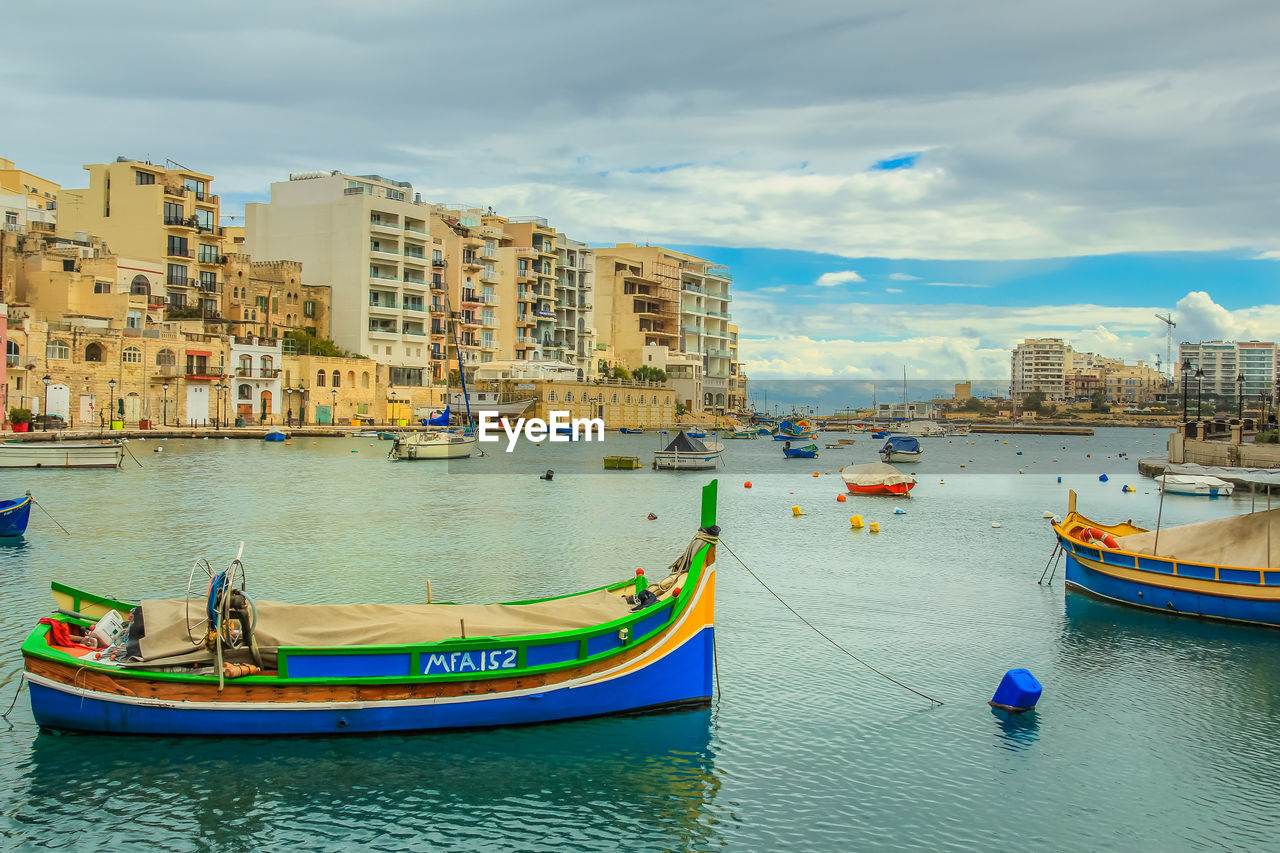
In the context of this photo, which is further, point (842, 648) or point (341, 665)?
point (842, 648)

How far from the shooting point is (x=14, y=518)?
104ft

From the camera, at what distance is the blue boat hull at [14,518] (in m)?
31.5

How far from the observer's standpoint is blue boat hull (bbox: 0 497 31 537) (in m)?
31.5

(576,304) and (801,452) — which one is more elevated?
(576,304)

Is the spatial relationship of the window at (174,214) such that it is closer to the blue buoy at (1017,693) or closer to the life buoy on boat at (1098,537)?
the life buoy on boat at (1098,537)

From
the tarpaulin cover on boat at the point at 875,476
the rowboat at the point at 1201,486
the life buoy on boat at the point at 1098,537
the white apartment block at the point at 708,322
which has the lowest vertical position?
the rowboat at the point at 1201,486

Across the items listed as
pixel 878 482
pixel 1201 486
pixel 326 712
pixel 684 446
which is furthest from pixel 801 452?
pixel 326 712

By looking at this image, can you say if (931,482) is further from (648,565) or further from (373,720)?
(373,720)

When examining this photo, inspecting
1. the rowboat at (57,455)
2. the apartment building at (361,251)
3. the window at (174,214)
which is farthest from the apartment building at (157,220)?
the rowboat at (57,455)

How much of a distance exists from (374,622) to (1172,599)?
17429 mm

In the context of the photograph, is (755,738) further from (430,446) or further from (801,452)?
(801,452)

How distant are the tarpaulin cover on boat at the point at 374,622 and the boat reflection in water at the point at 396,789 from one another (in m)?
1.34

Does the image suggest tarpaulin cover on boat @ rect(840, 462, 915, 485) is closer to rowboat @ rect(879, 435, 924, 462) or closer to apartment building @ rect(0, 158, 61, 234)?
rowboat @ rect(879, 435, 924, 462)

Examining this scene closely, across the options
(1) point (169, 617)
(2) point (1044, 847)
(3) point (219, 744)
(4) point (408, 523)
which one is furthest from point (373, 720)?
(4) point (408, 523)
